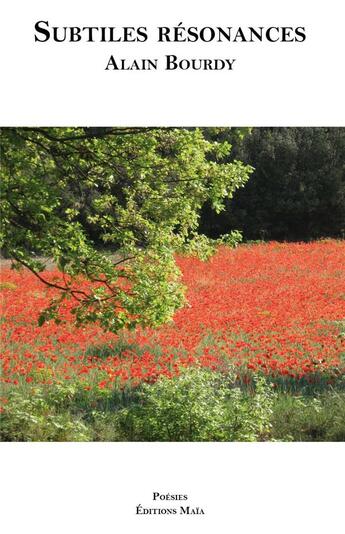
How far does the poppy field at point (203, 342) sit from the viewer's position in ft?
27.6

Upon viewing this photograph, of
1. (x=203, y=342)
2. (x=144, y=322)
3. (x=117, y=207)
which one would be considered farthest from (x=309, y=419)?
(x=203, y=342)

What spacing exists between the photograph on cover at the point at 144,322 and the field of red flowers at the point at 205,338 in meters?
0.03

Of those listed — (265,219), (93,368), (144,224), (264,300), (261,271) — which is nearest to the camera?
(144,224)

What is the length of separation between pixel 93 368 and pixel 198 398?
3.09 m

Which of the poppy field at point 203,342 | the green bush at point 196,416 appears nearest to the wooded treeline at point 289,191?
the poppy field at point 203,342

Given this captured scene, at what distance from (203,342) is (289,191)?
70.3 feet

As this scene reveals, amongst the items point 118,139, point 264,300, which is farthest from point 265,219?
point 118,139

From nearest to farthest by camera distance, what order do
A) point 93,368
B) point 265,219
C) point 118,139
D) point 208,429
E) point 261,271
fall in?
point 208,429, point 118,139, point 93,368, point 261,271, point 265,219

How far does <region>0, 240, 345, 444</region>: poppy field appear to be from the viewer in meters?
8.42

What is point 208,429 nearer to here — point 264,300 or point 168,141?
point 168,141

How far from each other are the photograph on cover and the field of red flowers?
0.11 feet

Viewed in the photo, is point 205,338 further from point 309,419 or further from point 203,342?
point 309,419
